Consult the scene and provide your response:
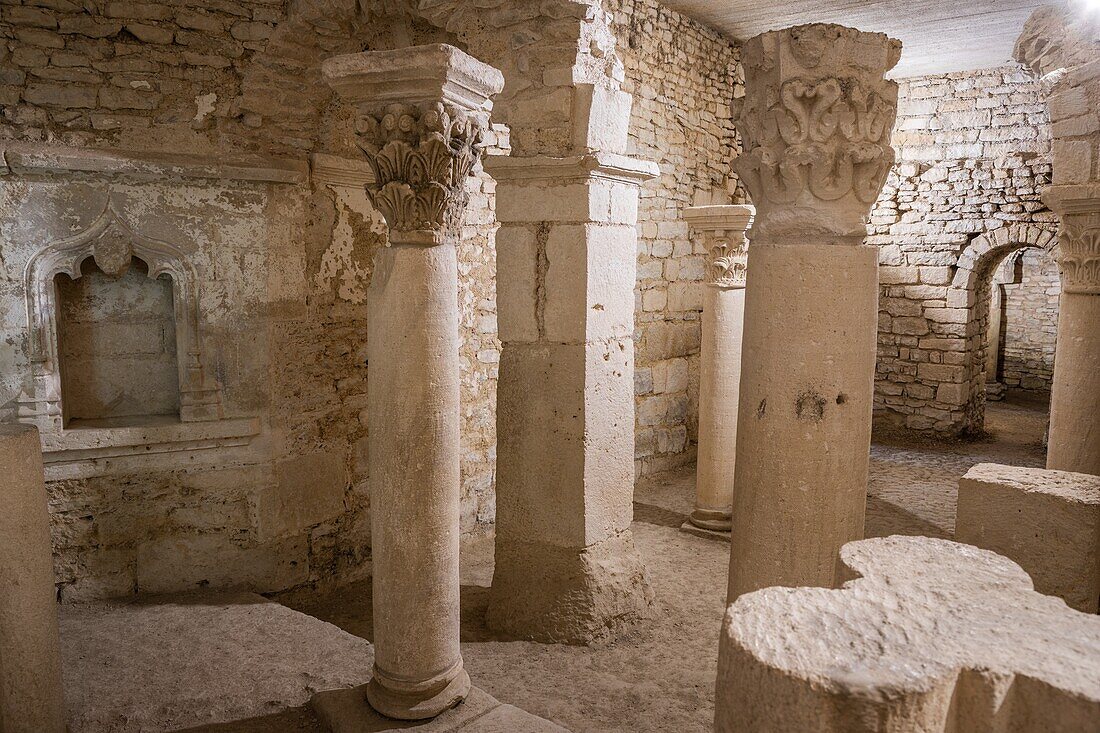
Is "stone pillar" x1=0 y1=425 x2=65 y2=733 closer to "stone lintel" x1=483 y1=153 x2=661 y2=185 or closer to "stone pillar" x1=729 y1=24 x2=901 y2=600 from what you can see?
"stone lintel" x1=483 y1=153 x2=661 y2=185

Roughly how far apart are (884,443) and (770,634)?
31.6 feet

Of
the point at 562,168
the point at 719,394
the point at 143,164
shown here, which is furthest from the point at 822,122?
the point at 143,164

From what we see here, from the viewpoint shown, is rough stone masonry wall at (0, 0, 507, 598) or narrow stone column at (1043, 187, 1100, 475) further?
narrow stone column at (1043, 187, 1100, 475)

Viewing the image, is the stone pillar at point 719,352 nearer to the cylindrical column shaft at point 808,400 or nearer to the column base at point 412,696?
the cylindrical column shaft at point 808,400

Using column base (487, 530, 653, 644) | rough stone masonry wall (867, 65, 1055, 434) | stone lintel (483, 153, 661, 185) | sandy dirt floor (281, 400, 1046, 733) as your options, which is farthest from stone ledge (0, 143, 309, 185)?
rough stone masonry wall (867, 65, 1055, 434)

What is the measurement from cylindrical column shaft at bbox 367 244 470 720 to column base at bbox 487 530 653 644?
3.88ft

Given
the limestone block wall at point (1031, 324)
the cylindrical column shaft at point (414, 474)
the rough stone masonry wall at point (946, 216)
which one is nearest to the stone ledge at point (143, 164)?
the cylindrical column shaft at point (414, 474)

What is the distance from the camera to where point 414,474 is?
3332mm

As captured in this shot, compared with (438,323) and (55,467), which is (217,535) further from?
(438,323)

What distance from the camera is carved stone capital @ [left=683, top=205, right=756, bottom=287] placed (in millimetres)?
6352

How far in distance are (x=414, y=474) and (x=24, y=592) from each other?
166 centimetres

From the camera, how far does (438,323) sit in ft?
10.8

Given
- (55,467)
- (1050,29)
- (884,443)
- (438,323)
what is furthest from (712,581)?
(884,443)

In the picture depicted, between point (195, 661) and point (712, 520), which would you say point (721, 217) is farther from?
point (195, 661)
